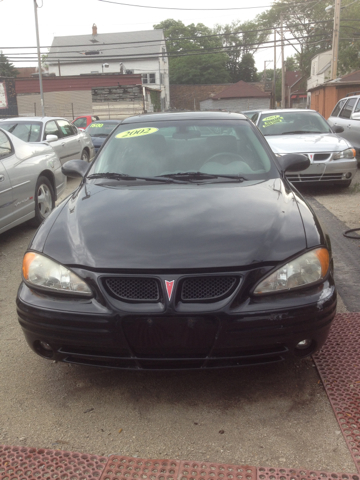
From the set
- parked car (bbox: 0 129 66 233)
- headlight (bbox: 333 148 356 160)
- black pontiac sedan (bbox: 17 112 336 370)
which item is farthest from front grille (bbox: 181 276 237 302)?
headlight (bbox: 333 148 356 160)

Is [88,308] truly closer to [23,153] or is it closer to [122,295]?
[122,295]

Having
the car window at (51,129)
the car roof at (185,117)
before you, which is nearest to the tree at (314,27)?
the car window at (51,129)

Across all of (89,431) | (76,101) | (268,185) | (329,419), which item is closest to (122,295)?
(89,431)

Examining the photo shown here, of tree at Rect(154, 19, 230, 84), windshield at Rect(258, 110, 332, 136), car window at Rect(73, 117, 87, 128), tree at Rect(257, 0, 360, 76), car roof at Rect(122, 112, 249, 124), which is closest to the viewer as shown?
car roof at Rect(122, 112, 249, 124)

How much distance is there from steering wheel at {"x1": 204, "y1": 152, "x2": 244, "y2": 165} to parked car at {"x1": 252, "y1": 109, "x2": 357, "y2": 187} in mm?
4839

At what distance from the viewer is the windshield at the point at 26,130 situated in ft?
30.8

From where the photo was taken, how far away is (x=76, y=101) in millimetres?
41188

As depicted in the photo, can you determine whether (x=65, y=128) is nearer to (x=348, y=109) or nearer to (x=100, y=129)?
(x=100, y=129)

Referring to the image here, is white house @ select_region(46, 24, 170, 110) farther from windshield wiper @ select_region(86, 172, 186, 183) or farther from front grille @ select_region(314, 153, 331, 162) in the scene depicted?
windshield wiper @ select_region(86, 172, 186, 183)

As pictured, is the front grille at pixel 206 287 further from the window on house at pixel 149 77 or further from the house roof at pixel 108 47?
the window on house at pixel 149 77

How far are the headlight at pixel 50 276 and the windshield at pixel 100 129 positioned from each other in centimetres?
1558

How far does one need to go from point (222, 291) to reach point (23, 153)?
464cm

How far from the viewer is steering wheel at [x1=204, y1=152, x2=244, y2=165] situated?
12.2 ft

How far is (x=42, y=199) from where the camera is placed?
21.9ft
